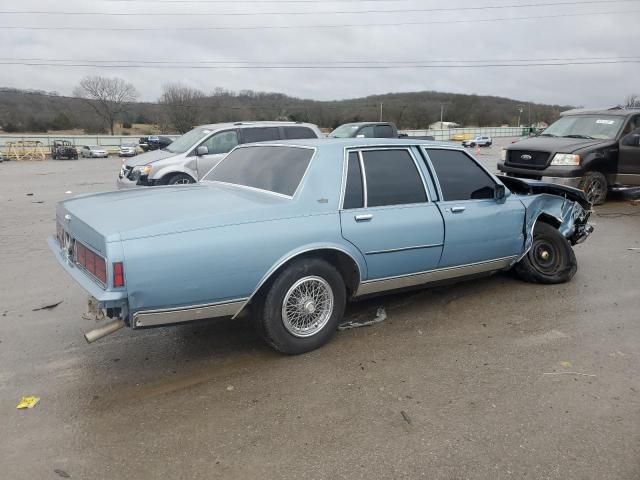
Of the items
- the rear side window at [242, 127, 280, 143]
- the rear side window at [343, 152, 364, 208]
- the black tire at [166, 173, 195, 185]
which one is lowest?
the black tire at [166, 173, 195, 185]

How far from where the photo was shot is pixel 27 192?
594 inches

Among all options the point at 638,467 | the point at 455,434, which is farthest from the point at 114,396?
the point at 638,467

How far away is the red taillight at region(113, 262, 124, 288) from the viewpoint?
3135 mm

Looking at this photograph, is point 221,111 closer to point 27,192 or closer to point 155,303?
point 27,192

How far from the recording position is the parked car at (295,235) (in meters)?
3.29

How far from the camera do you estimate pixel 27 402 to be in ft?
11.0

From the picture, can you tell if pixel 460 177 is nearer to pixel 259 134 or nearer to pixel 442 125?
pixel 259 134

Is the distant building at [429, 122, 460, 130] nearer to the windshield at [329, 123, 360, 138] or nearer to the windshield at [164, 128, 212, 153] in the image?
the windshield at [329, 123, 360, 138]

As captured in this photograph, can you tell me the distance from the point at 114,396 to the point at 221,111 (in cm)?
7194

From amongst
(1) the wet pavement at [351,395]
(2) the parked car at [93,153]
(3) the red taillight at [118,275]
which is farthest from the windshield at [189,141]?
(2) the parked car at [93,153]

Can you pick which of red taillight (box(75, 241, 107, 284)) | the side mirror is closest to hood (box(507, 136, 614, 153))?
the side mirror

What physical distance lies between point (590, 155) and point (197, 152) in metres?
8.05

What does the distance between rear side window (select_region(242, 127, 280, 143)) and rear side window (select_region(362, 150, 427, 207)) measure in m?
7.06

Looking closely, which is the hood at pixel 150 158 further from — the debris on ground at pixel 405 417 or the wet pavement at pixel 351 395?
the debris on ground at pixel 405 417
